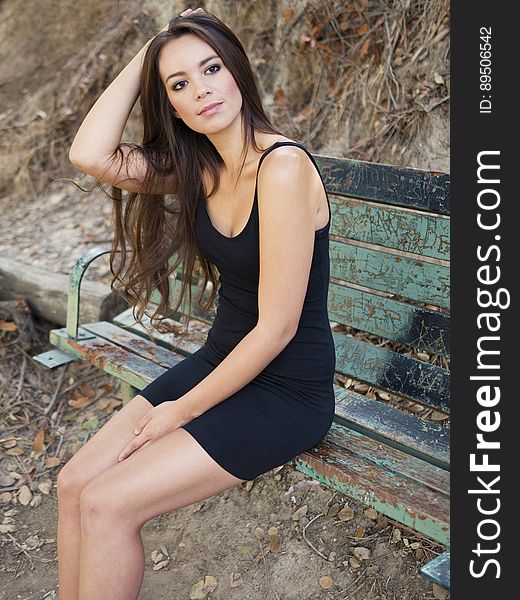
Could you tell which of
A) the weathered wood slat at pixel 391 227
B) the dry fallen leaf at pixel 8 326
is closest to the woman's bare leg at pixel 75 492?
the weathered wood slat at pixel 391 227

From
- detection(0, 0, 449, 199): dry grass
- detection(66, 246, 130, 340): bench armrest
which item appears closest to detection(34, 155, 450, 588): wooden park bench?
detection(66, 246, 130, 340): bench armrest

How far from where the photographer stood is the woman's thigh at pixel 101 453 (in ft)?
8.38

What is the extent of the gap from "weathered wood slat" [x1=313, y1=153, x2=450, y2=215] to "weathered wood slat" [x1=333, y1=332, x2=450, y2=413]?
0.56 meters

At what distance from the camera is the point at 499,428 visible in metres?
2.38

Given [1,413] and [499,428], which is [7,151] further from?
[499,428]

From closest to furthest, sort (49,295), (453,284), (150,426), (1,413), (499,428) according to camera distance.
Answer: (499,428), (150,426), (453,284), (1,413), (49,295)

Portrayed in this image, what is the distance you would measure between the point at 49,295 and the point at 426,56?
252 centimetres

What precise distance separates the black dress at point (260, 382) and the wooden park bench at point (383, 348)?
153mm

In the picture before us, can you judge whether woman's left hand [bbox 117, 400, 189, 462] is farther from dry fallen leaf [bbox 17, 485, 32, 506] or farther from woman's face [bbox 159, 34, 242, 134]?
dry fallen leaf [bbox 17, 485, 32, 506]

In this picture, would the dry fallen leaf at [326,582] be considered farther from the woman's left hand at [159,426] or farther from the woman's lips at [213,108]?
the woman's lips at [213,108]

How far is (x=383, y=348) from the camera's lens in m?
3.13

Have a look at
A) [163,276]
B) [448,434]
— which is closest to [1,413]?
[163,276]

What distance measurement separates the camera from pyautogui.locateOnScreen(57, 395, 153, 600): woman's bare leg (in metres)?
2.54

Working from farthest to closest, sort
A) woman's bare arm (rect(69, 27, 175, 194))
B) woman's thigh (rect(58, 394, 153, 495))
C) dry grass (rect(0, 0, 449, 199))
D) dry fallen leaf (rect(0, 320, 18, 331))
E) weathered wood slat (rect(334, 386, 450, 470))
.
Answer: dry grass (rect(0, 0, 449, 199)) → dry fallen leaf (rect(0, 320, 18, 331)) → woman's bare arm (rect(69, 27, 175, 194)) → weathered wood slat (rect(334, 386, 450, 470)) → woman's thigh (rect(58, 394, 153, 495))
